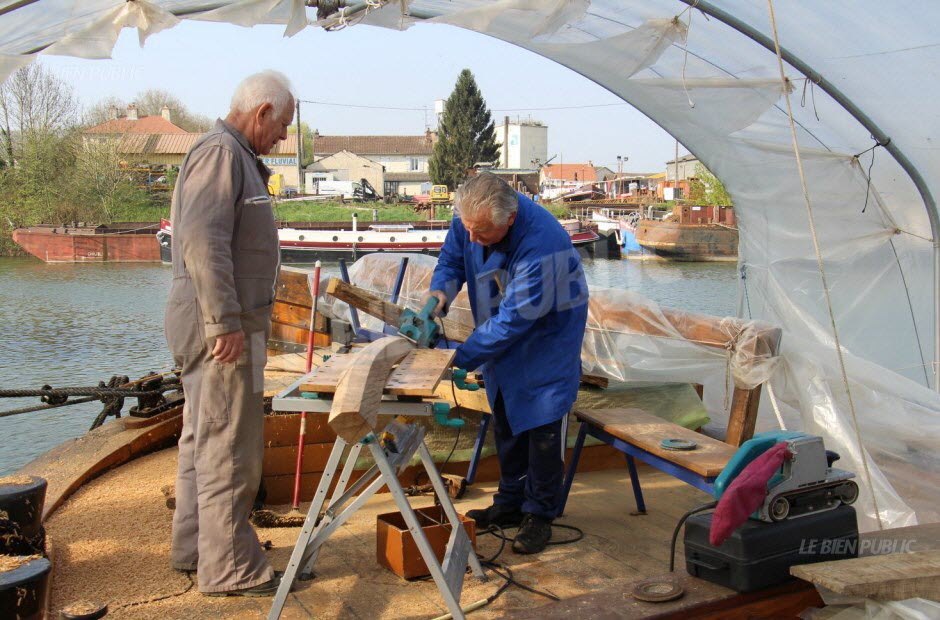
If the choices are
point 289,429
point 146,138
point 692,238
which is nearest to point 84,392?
point 289,429

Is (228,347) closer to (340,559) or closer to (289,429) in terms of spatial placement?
(340,559)

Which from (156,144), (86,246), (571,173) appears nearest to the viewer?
(86,246)

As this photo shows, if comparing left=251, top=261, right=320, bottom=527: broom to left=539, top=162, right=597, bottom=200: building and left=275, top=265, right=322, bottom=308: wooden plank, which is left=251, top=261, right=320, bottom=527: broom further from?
left=539, top=162, right=597, bottom=200: building

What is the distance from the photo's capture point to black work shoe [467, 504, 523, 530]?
3.92 meters

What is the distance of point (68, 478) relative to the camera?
433 cm

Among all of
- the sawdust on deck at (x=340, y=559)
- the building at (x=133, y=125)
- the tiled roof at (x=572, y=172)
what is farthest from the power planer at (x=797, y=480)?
the tiled roof at (x=572, y=172)

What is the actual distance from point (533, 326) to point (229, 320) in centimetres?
131

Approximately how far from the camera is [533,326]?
145 inches

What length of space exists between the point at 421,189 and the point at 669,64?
67117 mm

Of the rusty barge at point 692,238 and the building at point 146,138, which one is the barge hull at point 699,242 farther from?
the building at point 146,138

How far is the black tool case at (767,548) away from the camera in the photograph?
2549mm

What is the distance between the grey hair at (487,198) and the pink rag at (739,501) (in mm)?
1439

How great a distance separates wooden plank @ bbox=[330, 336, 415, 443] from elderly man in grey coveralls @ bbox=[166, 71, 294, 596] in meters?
0.55

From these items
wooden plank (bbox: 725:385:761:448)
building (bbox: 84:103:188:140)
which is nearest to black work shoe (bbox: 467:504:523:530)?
wooden plank (bbox: 725:385:761:448)
